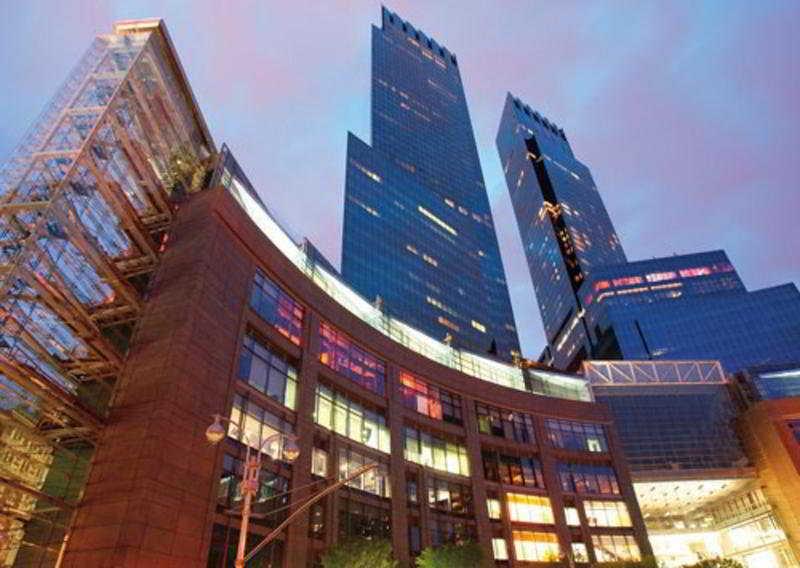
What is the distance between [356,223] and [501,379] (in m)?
57.4

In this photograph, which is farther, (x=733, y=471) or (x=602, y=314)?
(x=602, y=314)

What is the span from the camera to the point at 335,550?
3119 cm

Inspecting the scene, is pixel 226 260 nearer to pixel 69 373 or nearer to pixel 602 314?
pixel 69 373

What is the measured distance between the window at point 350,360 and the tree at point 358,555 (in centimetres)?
1454

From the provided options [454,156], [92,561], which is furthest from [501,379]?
[454,156]

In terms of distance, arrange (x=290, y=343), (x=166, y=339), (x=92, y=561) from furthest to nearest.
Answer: (x=290, y=343) → (x=166, y=339) → (x=92, y=561)

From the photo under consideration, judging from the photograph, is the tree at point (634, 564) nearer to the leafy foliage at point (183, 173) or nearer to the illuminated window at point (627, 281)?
the leafy foliage at point (183, 173)

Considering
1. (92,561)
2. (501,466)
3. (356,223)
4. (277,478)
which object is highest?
(356,223)

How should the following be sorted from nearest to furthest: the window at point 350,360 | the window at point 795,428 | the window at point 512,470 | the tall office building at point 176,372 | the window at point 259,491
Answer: the tall office building at point 176,372 < the window at point 259,491 < the window at point 350,360 < the window at point 512,470 < the window at point 795,428

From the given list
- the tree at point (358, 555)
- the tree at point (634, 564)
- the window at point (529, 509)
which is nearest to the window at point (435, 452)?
the window at point (529, 509)

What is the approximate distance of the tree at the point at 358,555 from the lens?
30.5 meters

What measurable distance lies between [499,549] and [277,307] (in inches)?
1251

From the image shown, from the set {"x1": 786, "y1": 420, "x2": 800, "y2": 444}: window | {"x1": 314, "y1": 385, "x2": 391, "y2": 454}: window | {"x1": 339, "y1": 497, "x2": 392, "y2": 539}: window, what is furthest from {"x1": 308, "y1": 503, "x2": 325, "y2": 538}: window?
{"x1": 786, "y1": 420, "x2": 800, "y2": 444}: window

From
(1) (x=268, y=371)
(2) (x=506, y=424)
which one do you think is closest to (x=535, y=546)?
(2) (x=506, y=424)
